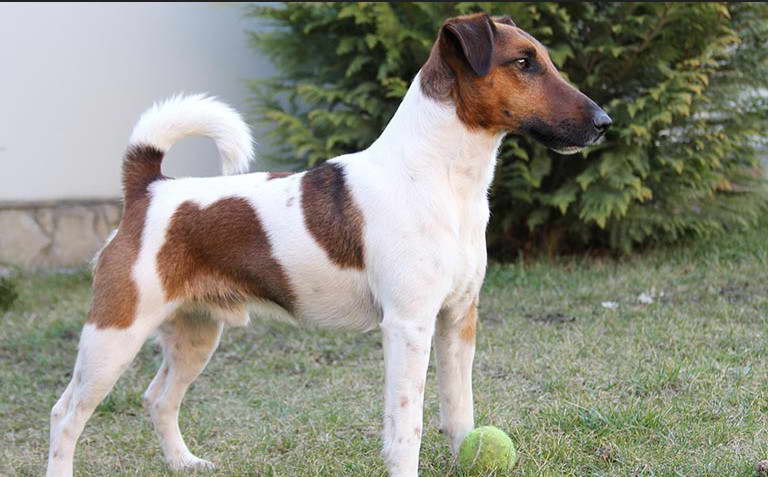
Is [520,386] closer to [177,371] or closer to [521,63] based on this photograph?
[177,371]

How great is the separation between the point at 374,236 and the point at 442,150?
0.39 metres

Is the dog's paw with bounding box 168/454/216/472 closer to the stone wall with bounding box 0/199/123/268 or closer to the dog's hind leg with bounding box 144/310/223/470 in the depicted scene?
the dog's hind leg with bounding box 144/310/223/470

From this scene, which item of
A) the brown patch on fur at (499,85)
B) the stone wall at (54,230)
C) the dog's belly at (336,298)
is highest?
the brown patch on fur at (499,85)

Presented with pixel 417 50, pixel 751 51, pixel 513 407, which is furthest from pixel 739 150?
pixel 513 407

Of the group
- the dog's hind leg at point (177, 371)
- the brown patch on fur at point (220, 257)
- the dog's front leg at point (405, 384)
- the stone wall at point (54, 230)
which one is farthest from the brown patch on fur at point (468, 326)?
the stone wall at point (54, 230)

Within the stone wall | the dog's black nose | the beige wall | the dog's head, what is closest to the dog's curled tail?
the dog's head

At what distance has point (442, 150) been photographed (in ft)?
11.1

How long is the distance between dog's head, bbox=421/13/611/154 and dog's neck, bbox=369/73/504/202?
5cm

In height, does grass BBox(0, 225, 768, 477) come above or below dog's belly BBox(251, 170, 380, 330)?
below

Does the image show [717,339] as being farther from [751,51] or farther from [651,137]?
[751,51]

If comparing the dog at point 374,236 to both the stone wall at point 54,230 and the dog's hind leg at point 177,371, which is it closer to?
the dog's hind leg at point 177,371

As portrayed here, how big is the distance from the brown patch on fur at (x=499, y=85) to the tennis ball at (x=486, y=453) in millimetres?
1130

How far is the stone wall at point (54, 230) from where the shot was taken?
8180 mm

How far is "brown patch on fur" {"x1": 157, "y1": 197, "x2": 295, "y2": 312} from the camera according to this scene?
3.57 metres
